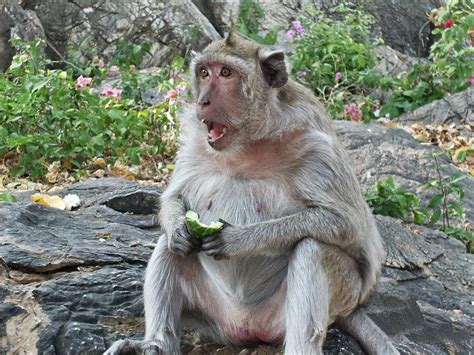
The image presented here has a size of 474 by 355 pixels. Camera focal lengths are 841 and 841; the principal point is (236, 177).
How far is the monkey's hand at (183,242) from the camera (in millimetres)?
4449

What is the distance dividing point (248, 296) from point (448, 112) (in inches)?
296

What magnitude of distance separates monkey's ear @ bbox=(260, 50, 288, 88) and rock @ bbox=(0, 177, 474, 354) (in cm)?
144

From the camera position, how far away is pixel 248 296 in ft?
15.3

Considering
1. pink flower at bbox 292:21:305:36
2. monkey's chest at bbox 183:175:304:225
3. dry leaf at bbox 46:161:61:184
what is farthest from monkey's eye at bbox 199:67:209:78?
pink flower at bbox 292:21:305:36

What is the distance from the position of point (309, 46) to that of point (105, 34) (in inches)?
116

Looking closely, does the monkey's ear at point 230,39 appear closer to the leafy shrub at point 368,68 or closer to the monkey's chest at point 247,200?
the monkey's chest at point 247,200

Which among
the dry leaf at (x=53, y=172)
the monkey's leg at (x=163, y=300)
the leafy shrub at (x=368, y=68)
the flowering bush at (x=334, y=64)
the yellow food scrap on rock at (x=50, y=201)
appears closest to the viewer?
the monkey's leg at (x=163, y=300)

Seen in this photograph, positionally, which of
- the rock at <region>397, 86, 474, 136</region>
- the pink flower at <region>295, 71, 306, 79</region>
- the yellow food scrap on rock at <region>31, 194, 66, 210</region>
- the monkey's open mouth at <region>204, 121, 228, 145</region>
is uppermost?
the monkey's open mouth at <region>204, 121, 228, 145</region>

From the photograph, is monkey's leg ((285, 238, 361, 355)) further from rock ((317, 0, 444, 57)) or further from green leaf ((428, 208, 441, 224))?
rock ((317, 0, 444, 57))

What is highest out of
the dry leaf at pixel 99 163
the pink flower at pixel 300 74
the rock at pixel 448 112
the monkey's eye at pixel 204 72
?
the monkey's eye at pixel 204 72

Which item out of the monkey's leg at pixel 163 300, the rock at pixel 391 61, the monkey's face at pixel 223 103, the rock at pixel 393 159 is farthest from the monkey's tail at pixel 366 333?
the rock at pixel 391 61

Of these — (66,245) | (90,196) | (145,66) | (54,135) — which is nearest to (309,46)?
(145,66)

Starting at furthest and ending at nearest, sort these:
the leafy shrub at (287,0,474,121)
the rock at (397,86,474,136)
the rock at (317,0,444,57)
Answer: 1. the rock at (317,0,444,57)
2. the leafy shrub at (287,0,474,121)
3. the rock at (397,86,474,136)

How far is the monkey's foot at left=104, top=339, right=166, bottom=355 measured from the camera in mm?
4234
